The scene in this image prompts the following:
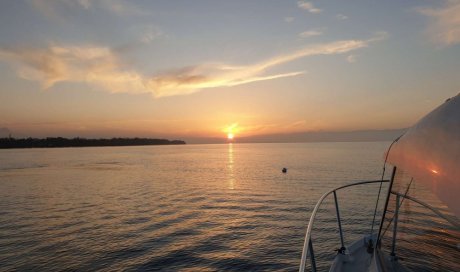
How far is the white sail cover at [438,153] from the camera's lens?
3.06 meters

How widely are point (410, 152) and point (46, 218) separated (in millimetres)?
24324

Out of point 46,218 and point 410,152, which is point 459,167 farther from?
point 46,218

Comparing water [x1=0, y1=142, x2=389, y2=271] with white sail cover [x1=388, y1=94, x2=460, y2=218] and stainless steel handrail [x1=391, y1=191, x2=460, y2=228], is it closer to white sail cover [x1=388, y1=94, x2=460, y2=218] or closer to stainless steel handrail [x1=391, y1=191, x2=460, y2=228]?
stainless steel handrail [x1=391, y1=191, x2=460, y2=228]

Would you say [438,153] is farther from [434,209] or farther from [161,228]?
[161,228]

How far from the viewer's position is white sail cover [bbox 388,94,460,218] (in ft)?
10.1

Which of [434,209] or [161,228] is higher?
[434,209]

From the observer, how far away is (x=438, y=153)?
3426 mm

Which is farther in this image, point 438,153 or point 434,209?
point 434,209

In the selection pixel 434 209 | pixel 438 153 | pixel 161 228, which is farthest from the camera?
pixel 161 228

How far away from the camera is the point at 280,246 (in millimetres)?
15945

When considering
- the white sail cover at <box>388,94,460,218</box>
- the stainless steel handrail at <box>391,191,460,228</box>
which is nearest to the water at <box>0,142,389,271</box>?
the stainless steel handrail at <box>391,191,460,228</box>

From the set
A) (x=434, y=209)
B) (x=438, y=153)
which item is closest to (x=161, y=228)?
(x=434, y=209)

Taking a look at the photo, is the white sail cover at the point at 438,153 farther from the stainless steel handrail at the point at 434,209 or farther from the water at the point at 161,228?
the water at the point at 161,228

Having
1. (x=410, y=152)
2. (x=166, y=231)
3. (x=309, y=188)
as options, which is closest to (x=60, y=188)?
(x=166, y=231)
